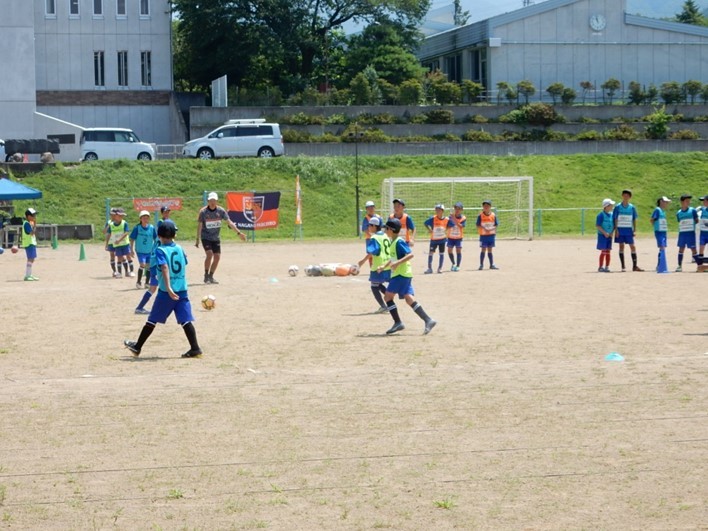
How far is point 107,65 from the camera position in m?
60.0

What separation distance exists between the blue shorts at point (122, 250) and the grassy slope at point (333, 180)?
17605 mm

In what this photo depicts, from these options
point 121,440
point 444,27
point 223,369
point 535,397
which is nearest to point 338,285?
point 223,369

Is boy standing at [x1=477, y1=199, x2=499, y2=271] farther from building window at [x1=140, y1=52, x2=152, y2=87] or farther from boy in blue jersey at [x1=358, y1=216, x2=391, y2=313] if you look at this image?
building window at [x1=140, y1=52, x2=152, y2=87]

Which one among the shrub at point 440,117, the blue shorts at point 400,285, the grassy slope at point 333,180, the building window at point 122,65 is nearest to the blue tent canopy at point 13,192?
the grassy slope at point 333,180

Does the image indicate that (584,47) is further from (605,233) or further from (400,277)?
(400,277)

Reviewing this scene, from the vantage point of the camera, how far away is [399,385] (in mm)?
11320

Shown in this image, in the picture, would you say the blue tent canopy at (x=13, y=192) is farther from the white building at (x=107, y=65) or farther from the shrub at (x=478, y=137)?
the shrub at (x=478, y=137)

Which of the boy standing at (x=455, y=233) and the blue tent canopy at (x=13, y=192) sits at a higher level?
the blue tent canopy at (x=13, y=192)

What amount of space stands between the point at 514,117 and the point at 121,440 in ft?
156

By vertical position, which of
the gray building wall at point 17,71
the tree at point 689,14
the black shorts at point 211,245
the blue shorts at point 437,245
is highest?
the tree at point 689,14

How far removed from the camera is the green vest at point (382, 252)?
16.1 meters

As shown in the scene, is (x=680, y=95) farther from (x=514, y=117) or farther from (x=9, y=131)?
(x=9, y=131)

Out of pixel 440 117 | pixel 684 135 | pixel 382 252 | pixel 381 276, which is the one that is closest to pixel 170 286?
pixel 382 252

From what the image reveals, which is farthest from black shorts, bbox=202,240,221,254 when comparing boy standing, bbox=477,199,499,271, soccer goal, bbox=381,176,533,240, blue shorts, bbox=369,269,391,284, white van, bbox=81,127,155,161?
white van, bbox=81,127,155,161
